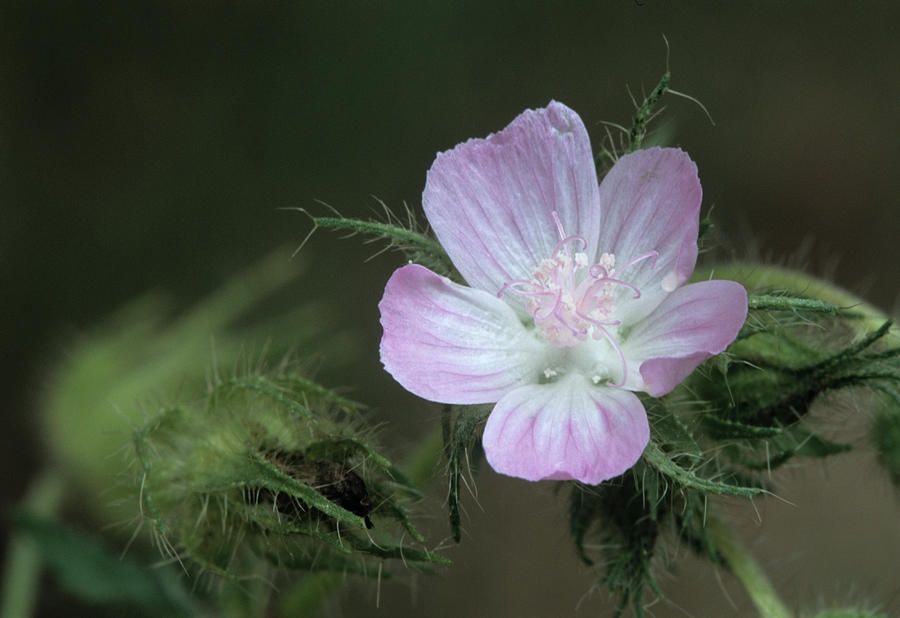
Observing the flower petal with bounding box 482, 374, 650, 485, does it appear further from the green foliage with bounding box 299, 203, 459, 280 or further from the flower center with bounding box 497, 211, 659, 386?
the green foliage with bounding box 299, 203, 459, 280

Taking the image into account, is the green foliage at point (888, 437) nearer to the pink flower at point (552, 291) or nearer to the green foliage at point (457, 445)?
the pink flower at point (552, 291)

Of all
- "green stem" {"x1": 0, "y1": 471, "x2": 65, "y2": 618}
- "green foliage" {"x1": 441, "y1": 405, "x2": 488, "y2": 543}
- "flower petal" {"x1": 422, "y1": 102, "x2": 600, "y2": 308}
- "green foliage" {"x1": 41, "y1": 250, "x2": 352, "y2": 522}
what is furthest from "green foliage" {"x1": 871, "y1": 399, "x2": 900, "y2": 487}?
"green stem" {"x1": 0, "y1": 471, "x2": 65, "y2": 618}

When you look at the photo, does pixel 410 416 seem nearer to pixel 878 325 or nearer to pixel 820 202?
pixel 820 202

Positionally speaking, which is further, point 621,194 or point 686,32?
point 686,32

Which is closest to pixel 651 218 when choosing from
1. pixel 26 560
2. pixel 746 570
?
pixel 746 570

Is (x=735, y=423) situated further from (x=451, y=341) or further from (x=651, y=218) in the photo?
(x=451, y=341)

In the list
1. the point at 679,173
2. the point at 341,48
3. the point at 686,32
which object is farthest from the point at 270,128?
the point at 679,173


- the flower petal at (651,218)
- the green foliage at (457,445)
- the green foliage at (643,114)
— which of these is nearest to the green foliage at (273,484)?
the green foliage at (457,445)
